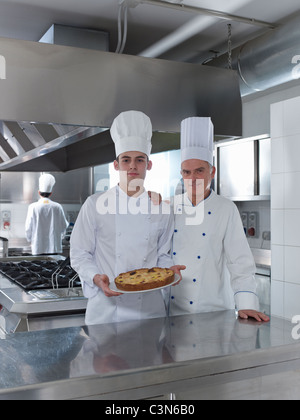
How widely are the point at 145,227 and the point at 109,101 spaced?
77 centimetres

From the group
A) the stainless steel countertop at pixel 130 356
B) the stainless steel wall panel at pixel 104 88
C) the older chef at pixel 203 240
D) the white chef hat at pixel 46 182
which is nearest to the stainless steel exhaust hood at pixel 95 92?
the stainless steel wall panel at pixel 104 88

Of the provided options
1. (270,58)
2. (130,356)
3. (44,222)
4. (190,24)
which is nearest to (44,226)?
(44,222)

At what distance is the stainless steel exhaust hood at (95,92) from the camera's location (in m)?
2.22

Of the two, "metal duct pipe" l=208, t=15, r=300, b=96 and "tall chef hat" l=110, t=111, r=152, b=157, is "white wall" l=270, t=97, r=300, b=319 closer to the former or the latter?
"metal duct pipe" l=208, t=15, r=300, b=96

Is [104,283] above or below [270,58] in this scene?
below

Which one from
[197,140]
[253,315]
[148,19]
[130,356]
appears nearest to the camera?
[130,356]

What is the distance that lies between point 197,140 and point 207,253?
20.0 inches

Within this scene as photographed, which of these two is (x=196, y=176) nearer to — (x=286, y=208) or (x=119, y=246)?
(x=119, y=246)

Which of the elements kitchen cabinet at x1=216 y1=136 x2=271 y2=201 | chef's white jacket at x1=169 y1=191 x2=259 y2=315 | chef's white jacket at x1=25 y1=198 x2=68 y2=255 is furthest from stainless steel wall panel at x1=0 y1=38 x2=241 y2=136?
chef's white jacket at x1=25 y1=198 x2=68 y2=255

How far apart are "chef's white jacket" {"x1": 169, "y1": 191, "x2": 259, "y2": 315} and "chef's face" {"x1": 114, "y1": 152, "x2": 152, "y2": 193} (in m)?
0.25

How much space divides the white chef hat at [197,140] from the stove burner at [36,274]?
111 centimetres

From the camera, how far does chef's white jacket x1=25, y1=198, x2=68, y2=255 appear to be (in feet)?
18.2

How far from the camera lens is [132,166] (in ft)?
6.50

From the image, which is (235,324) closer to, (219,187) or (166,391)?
(166,391)
